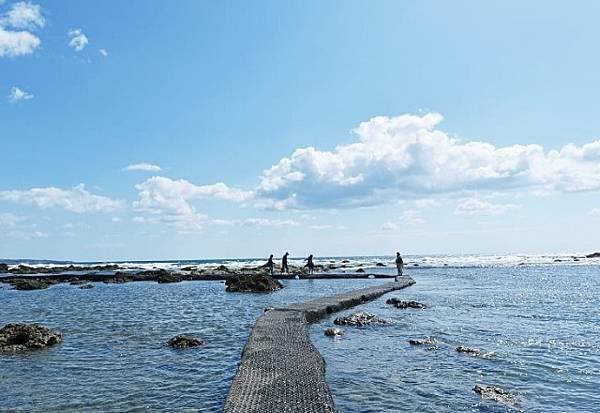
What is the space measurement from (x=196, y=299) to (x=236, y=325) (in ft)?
39.9

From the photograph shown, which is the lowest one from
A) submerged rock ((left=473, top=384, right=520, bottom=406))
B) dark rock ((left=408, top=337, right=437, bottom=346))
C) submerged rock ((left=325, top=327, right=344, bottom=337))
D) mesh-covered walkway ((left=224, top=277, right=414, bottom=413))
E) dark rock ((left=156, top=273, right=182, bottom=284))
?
submerged rock ((left=473, top=384, right=520, bottom=406))

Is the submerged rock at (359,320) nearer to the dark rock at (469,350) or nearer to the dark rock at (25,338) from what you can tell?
the dark rock at (469,350)

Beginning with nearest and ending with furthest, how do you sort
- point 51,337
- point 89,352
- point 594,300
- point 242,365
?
point 242,365, point 89,352, point 51,337, point 594,300

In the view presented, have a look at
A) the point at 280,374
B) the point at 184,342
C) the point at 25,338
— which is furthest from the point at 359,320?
the point at 25,338

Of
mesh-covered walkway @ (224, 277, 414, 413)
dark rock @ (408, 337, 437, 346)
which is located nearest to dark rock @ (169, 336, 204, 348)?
mesh-covered walkway @ (224, 277, 414, 413)

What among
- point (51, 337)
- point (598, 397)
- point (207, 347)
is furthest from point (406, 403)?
point (51, 337)

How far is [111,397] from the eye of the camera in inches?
412

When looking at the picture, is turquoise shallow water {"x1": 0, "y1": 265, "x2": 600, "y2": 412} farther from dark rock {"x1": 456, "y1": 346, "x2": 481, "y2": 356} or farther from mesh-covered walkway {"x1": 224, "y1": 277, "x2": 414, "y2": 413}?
mesh-covered walkway {"x1": 224, "y1": 277, "x2": 414, "y2": 413}

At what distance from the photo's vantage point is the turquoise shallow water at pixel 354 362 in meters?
10.2

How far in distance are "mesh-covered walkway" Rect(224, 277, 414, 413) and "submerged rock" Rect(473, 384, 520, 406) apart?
3420 mm

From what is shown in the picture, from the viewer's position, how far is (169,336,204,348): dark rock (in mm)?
15523

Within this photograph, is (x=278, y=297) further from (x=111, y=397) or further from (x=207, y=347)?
(x=111, y=397)

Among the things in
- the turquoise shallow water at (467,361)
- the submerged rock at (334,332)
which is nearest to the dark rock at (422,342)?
the turquoise shallow water at (467,361)

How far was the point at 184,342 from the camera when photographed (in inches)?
616
